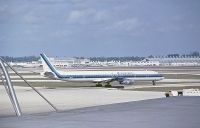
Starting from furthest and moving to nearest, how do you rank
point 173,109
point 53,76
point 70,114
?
point 53,76 < point 173,109 < point 70,114

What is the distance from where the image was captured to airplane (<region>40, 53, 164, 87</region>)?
9638cm

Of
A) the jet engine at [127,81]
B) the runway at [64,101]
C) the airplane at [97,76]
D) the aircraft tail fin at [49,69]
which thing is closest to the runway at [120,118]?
the runway at [64,101]

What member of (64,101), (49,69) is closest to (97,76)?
(49,69)

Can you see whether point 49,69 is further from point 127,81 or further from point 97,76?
point 127,81

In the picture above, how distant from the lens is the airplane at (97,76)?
316 ft

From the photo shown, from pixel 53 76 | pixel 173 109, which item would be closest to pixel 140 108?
pixel 173 109

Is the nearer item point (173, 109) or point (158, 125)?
point (158, 125)

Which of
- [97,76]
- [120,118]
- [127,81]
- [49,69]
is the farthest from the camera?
[49,69]

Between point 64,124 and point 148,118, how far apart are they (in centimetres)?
280

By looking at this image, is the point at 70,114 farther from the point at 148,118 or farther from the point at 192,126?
the point at 192,126

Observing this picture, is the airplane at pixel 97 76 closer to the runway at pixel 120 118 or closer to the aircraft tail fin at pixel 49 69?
the aircraft tail fin at pixel 49 69

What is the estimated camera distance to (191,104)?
18328mm

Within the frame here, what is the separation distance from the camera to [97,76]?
3858 inches

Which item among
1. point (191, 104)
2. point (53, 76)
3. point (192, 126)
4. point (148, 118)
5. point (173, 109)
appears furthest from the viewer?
point (53, 76)
